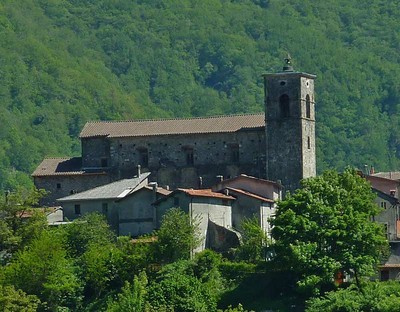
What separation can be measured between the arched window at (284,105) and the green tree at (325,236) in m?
15.7

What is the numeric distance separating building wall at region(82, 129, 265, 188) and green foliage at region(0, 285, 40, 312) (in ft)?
65.2

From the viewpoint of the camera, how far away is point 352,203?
95.4 m

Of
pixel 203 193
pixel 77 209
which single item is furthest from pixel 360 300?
pixel 77 209

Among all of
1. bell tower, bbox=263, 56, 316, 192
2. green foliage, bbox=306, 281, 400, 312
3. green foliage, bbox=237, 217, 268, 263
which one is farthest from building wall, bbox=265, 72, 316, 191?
green foliage, bbox=306, 281, 400, 312

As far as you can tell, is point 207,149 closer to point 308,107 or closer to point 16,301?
point 308,107

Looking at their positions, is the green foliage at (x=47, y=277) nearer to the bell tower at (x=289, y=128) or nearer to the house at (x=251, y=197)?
the house at (x=251, y=197)

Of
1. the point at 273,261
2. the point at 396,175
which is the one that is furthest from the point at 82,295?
the point at 396,175

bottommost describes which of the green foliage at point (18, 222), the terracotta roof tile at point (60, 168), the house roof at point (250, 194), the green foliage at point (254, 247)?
the green foliage at point (254, 247)

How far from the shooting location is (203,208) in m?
100

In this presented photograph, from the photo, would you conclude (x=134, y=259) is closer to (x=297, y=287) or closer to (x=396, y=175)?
(x=297, y=287)

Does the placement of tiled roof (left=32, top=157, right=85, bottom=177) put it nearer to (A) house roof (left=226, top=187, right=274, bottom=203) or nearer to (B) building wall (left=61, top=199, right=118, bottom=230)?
(B) building wall (left=61, top=199, right=118, bottom=230)

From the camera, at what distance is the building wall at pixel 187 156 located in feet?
365

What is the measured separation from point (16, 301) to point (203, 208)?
12.9 m

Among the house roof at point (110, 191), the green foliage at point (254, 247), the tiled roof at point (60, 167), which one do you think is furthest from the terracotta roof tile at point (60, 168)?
the green foliage at point (254, 247)
